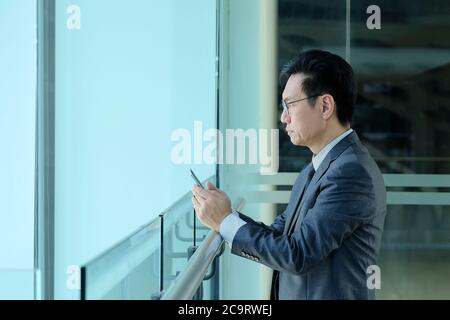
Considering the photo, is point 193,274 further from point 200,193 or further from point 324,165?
point 324,165

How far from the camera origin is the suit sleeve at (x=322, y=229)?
1.04 meters

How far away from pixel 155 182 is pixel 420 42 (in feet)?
5.43

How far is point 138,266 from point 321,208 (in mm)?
440

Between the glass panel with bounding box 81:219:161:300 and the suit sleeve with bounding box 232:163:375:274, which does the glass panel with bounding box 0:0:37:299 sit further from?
the suit sleeve with bounding box 232:163:375:274

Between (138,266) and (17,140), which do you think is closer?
(138,266)

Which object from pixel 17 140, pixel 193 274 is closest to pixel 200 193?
pixel 193 274

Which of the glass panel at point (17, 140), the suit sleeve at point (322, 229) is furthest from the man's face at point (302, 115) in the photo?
the glass panel at point (17, 140)

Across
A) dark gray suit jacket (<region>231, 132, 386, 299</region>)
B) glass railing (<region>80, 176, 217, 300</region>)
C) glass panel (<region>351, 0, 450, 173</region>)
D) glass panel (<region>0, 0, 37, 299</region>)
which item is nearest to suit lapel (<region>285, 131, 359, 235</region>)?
dark gray suit jacket (<region>231, 132, 386, 299</region>)

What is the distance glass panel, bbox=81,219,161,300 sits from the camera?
0.90 m

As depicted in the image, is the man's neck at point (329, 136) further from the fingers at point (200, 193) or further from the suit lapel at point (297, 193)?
the fingers at point (200, 193)

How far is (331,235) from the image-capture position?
1049mm

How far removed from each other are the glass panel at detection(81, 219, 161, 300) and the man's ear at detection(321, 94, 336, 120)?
1.47 ft
